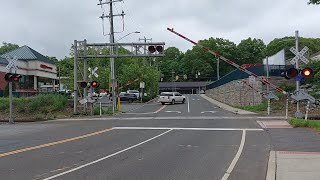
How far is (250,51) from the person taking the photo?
153 metres

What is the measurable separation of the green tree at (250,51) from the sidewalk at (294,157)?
131m

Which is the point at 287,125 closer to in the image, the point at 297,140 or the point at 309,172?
the point at 297,140

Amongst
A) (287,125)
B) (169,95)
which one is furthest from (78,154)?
(169,95)

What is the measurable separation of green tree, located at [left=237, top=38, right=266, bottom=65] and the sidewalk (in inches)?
5164

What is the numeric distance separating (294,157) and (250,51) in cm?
14382

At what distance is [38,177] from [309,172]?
5.81 meters

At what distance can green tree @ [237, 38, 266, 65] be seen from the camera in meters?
149

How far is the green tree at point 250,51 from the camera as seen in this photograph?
148875 millimetres

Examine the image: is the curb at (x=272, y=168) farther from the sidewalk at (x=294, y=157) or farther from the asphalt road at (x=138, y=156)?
the asphalt road at (x=138, y=156)

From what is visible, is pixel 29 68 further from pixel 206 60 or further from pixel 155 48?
pixel 206 60

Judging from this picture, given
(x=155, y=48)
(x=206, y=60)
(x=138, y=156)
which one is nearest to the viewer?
(x=138, y=156)

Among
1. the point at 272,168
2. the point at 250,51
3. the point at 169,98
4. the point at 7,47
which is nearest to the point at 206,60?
the point at 250,51

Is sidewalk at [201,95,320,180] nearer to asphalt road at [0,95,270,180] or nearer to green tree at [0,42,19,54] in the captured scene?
asphalt road at [0,95,270,180]

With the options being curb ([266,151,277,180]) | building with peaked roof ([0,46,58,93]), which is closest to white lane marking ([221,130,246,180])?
curb ([266,151,277,180])
